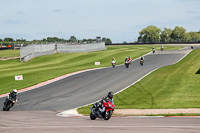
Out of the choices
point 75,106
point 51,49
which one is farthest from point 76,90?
point 51,49

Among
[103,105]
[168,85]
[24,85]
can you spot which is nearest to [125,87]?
[168,85]

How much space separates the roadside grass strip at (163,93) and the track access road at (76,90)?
5.92 feet

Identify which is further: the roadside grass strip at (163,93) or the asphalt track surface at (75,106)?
the roadside grass strip at (163,93)

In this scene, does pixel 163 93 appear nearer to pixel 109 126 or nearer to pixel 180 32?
pixel 109 126

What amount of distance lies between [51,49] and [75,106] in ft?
190

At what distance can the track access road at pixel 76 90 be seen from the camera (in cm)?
2646

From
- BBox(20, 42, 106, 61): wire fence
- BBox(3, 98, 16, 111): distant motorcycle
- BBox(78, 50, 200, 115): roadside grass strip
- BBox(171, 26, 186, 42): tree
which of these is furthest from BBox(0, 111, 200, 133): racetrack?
BBox(171, 26, 186, 42): tree

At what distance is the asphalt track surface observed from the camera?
14.9m

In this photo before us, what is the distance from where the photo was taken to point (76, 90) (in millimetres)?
31984

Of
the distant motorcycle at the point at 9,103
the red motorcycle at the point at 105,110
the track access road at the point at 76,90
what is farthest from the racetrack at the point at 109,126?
the track access road at the point at 76,90

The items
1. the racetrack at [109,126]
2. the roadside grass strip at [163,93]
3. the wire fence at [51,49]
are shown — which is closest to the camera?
the racetrack at [109,126]

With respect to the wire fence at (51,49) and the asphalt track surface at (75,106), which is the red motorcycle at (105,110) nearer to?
the asphalt track surface at (75,106)

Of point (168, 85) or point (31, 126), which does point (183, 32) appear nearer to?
point (168, 85)

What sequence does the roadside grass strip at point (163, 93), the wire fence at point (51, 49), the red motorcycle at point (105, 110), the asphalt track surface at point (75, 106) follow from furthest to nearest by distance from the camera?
the wire fence at point (51, 49) → the roadside grass strip at point (163, 93) → the red motorcycle at point (105, 110) → the asphalt track surface at point (75, 106)
